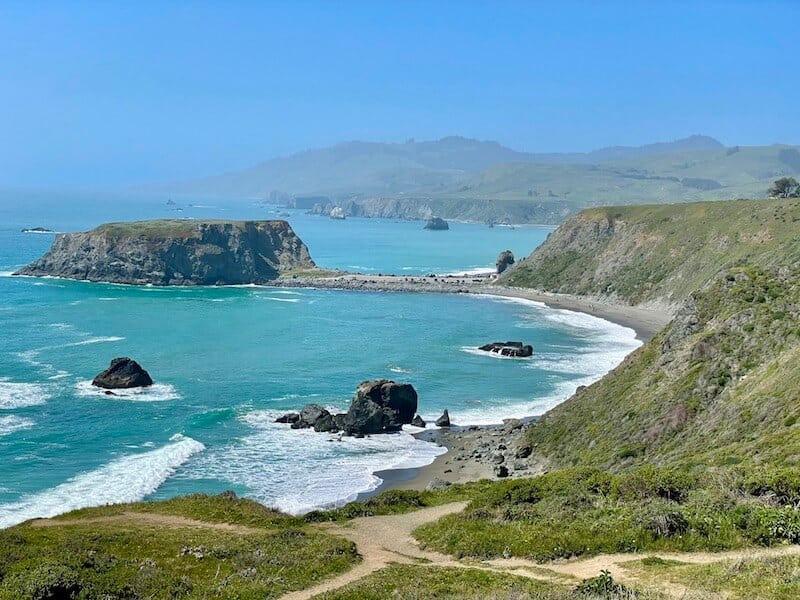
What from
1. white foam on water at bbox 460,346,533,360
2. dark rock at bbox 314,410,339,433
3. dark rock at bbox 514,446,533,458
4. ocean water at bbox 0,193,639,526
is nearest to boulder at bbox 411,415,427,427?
ocean water at bbox 0,193,639,526

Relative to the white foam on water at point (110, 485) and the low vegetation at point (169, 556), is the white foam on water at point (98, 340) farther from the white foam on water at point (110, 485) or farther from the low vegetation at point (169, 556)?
the low vegetation at point (169, 556)

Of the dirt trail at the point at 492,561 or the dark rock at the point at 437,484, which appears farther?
the dark rock at the point at 437,484

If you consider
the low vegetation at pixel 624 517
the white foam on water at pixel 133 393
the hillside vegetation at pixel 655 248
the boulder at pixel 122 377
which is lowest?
the white foam on water at pixel 133 393

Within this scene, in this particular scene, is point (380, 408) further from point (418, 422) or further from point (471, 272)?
point (471, 272)

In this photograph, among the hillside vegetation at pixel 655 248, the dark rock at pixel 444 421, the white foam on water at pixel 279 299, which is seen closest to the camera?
the dark rock at pixel 444 421

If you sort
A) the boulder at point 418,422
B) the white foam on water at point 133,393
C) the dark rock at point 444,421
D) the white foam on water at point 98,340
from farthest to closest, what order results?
1. the white foam on water at point 98,340
2. the white foam on water at point 133,393
3. the boulder at point 418,422
4. the dark rock at point 444,421

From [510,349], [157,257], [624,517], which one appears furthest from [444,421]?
[157,257]

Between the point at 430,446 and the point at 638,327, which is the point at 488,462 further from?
the point at 638,327

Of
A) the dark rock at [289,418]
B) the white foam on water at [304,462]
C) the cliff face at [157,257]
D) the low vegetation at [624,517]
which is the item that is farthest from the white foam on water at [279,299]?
the low vegetation at [624,517]
